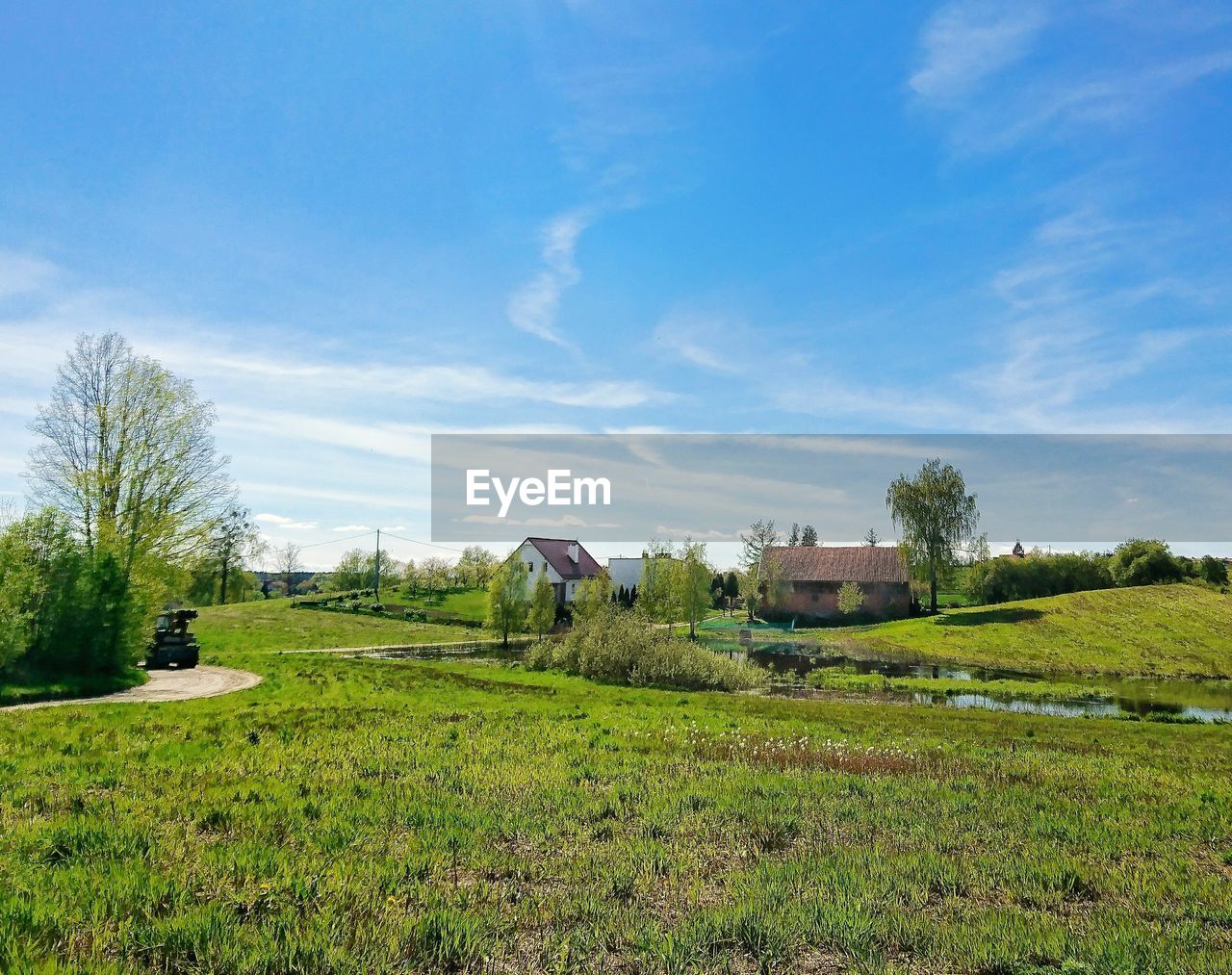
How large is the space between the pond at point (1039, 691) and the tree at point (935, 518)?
31866 millimetres

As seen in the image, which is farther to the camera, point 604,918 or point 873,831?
point 873,831

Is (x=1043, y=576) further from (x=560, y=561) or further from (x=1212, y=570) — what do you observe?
(x=560, y=561)

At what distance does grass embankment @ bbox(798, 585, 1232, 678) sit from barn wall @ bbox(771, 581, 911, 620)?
351 inches

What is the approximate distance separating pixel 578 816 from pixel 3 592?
21.1 metres

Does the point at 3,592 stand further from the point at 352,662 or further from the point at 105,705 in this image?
the point at 352,662

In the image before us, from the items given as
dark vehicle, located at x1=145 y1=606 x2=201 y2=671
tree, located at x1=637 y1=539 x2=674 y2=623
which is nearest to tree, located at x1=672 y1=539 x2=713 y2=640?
tree, located at x1=637 y1=539 x2=674 y2=623

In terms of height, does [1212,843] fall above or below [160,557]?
below

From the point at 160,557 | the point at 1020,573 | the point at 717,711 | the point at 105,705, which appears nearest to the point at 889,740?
the point at 717,711

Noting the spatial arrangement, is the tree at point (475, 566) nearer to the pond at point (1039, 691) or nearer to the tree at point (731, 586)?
the tree at point (731, 586)

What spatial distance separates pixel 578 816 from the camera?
834cm

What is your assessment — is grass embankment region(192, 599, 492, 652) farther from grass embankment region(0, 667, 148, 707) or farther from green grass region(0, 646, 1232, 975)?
green grass region(0, 646, 1232, 975)

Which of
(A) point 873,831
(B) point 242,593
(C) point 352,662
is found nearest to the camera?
(A) point 873,831

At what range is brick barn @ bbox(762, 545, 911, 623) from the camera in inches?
2923

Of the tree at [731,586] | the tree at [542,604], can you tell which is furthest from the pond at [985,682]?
the tree at [731,586]
